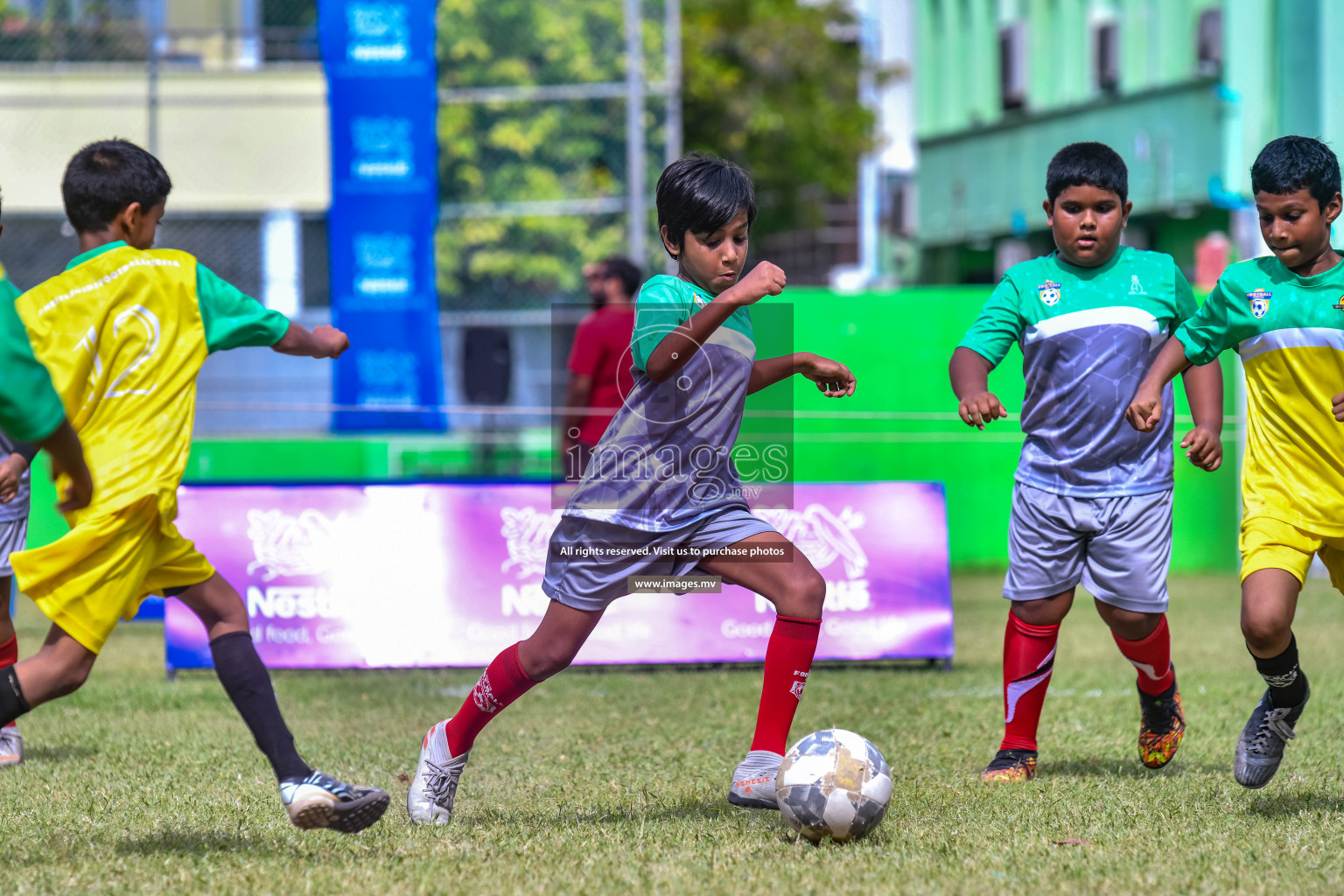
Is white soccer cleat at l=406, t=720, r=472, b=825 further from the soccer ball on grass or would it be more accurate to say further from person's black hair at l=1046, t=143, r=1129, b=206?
person's black hair at l=1046, t=143, r=1129, b=206

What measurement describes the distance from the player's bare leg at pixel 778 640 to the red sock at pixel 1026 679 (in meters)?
1.18

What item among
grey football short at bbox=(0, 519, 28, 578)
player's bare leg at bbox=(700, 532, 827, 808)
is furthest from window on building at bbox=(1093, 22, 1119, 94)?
player's bare leg at bbox=(700, 532, 827, 808)

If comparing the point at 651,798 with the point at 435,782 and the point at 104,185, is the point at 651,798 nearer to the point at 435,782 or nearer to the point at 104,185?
the point at 435,782

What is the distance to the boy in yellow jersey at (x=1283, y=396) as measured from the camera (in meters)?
4.70

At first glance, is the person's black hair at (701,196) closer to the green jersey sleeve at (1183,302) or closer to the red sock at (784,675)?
the red sock at (784,675)

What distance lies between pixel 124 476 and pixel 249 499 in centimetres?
469

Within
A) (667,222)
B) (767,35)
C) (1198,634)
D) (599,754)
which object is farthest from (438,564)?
(767,35)

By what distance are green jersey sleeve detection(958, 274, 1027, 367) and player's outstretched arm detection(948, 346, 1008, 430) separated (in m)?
0.05

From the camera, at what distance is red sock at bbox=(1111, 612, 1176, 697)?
5602mm

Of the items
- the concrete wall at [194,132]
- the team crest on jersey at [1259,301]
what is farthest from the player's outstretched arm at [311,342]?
the concrete wall at [194,132]

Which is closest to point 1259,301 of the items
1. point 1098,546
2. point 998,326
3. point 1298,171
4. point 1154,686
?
point 1298,171

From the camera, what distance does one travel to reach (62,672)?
409 cm

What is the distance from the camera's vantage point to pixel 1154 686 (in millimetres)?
5656

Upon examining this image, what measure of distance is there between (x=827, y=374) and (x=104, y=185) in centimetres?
210
